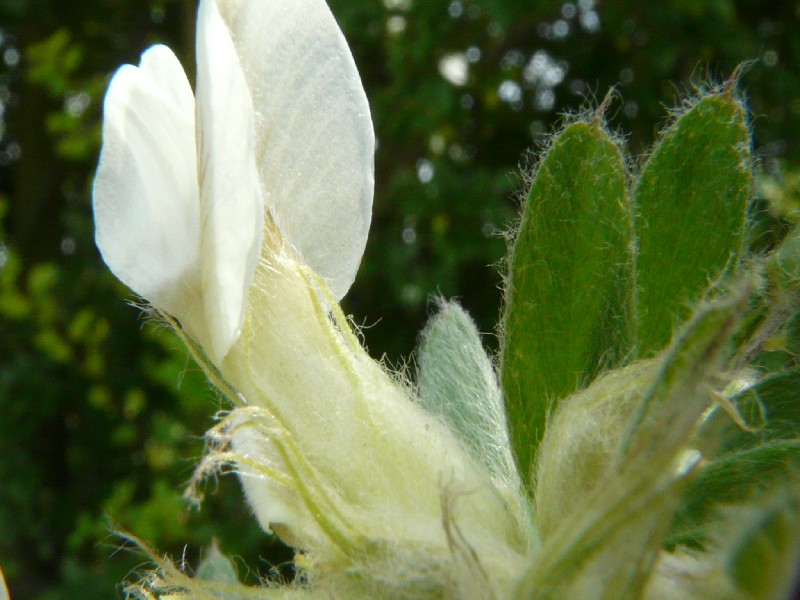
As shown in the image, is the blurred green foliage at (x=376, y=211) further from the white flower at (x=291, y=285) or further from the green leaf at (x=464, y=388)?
the white flower at (x=291, y=285)

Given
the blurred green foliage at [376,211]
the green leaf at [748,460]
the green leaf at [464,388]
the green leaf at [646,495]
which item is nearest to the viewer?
the green leaf at [646,495]

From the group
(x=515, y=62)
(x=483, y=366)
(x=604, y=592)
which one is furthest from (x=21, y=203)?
(x=604, y=592)

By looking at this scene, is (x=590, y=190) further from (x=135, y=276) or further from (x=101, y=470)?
Answer: (x=101, y=470)

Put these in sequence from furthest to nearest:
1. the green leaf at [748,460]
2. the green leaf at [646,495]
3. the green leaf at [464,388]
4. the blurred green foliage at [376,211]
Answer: the blurred green foliage at [376,211]
the green leaf at [464,388]
the green leaf at [748,460]
the green leaf at [646,495]

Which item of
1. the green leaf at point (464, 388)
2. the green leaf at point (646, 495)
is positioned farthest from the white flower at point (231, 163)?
the green leaf at point (646, 495)

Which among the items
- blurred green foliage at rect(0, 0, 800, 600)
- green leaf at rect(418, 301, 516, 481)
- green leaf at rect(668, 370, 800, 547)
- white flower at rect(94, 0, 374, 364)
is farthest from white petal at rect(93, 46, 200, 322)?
blurred green foliage at rect(0, 0, 800, 600)

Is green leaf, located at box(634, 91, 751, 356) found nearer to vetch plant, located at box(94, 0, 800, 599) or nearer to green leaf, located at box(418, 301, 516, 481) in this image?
vetch plant, located at box(94, 0, 800, 599)
